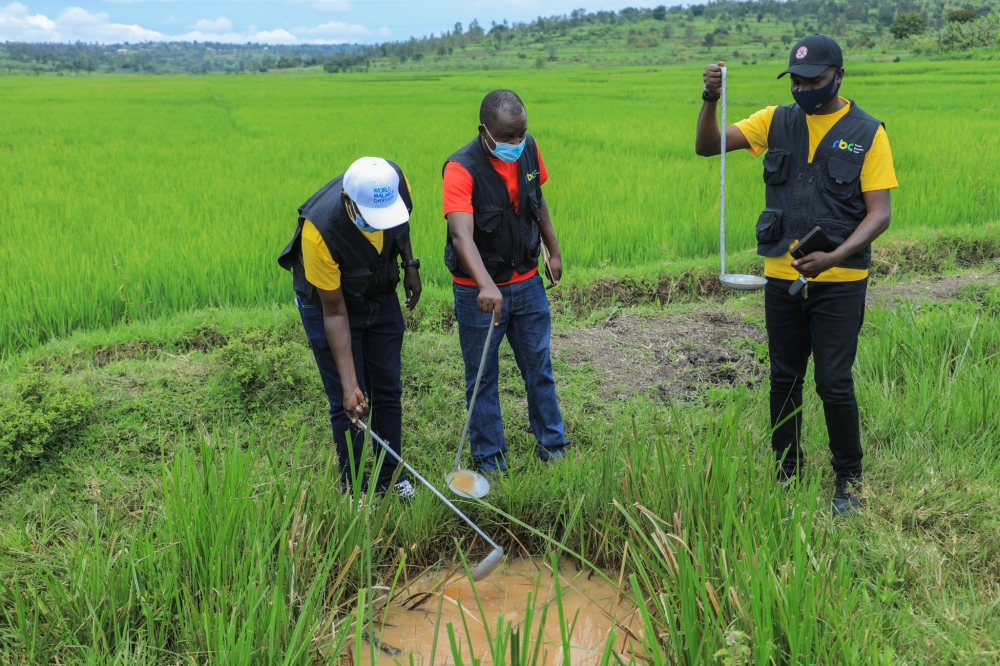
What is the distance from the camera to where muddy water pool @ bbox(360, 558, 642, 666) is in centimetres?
224

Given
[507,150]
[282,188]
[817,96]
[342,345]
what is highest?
[817,96]

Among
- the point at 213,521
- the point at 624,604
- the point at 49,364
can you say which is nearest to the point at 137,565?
the point at 213,521

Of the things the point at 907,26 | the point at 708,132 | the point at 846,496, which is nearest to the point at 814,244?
the point at 708,132

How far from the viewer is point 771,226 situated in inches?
105

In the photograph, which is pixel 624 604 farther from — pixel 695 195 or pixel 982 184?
pixel 982 184

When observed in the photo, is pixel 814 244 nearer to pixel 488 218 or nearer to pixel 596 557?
pixel 488 218

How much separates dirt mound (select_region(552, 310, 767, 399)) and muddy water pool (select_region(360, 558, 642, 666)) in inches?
57.1

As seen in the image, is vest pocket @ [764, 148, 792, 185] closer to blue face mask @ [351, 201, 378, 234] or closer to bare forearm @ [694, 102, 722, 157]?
bare forearm @ [694, 102, 722, 157]

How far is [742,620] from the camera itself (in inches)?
73.8

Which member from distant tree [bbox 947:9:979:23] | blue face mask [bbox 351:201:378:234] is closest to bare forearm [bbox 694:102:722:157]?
blue face mask [bbox 351:201:378:234]

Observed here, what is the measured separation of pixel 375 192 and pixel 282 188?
5222 millimetres

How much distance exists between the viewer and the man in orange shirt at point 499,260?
273 centimetres

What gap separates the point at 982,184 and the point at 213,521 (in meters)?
7.38

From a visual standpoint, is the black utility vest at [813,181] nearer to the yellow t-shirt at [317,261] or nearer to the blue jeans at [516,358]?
the blue jeans at [516,358]
